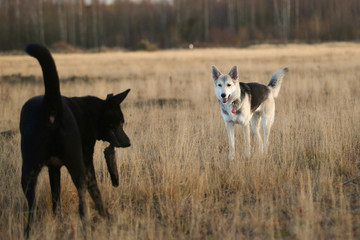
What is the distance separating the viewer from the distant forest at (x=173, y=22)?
54.7 metres

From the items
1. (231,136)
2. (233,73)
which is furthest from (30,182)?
(233,73)

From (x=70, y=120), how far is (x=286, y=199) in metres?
2.33

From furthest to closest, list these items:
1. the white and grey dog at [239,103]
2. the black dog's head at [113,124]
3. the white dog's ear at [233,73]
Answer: the white dog's ear at [233,73] < the white and grey dog at [239,103] < the black dog's head at [113,124]

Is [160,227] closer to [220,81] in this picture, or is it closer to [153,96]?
[220,81]

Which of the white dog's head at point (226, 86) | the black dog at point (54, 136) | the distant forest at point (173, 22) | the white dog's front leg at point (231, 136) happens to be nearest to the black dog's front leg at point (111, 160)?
the black dog at point (54, 136)

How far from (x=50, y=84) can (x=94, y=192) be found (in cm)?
111

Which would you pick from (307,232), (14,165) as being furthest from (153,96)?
(307,232)

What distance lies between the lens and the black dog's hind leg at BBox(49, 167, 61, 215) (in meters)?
4.32

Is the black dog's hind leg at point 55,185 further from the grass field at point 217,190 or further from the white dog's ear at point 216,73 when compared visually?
the white dog's ear at point 216,73

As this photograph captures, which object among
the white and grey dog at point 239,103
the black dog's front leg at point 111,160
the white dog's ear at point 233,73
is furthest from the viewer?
the white dog's ear at point 233,73

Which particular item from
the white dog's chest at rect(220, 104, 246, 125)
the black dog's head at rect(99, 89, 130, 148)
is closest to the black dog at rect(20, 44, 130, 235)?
the black dog's head at rect(99, 89, 130, 148)

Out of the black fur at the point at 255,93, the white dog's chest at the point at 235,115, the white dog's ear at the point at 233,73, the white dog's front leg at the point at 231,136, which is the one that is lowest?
the white dog's front leg at the point at 231,136

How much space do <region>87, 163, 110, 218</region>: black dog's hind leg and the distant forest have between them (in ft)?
155

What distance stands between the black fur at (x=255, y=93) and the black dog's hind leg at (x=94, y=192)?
3277mm
